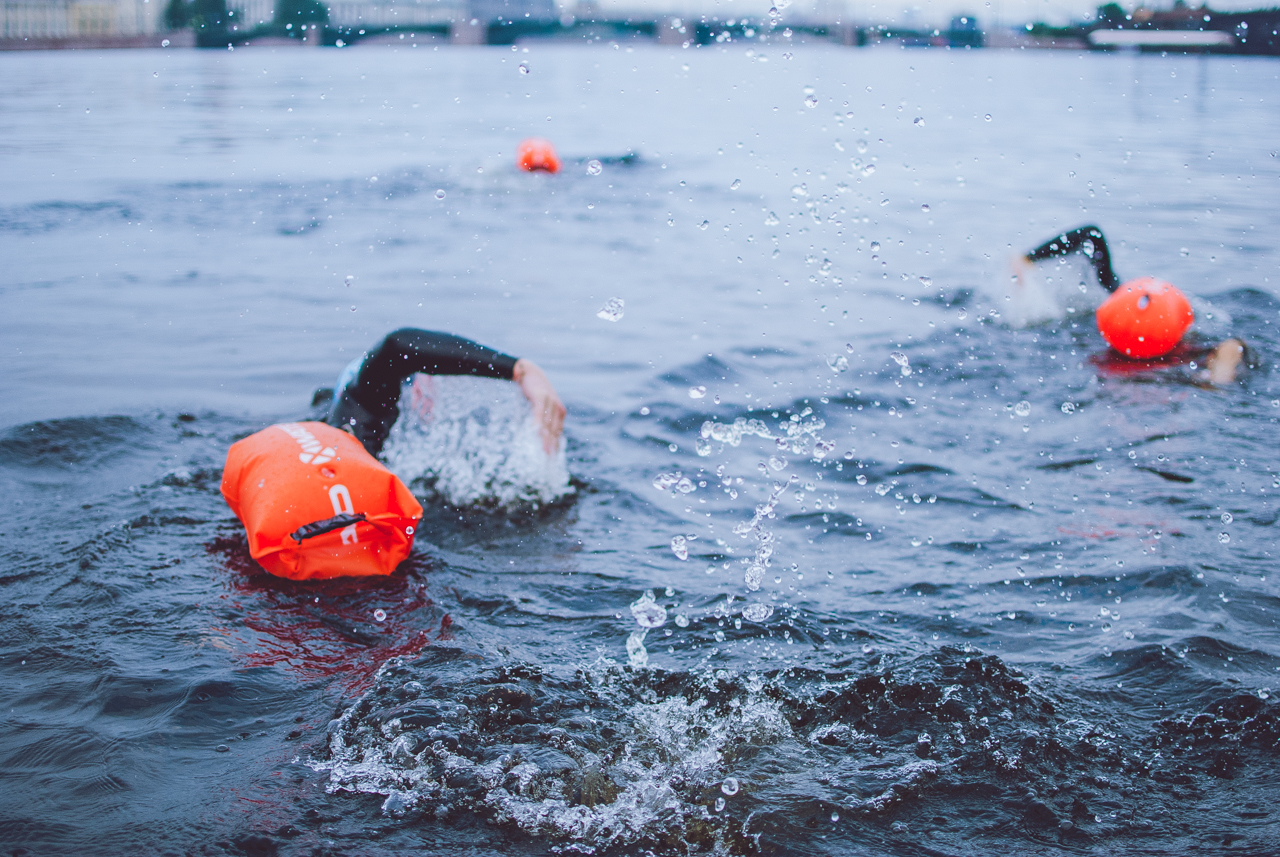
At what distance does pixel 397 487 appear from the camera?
4.57 metres

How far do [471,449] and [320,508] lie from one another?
68.7 inches

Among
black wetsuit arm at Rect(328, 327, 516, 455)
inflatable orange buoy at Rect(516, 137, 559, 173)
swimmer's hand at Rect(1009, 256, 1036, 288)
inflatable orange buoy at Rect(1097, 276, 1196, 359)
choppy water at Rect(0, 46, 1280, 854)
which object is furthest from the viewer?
inflatable orange buoy at Rect(516, 137, 559, 173)

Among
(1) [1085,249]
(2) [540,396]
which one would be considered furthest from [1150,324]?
(2) [540,396]

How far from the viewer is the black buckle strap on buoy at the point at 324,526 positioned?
4.40m

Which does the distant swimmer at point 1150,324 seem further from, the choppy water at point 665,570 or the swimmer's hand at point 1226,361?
the choppy water at point 665,570

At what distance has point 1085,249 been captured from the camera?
9.20 metres

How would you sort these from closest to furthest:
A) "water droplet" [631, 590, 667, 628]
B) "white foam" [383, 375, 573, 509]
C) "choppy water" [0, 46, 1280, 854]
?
"choppy water" [0, 46, 1280, 854]
"water droplet" [631, 590, 667, 628]
"white foam" [383, 375, 573, 509]

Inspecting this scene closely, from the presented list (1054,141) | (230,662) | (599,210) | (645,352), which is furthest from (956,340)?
(1054,141)

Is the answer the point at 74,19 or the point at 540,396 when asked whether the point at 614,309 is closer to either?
the point at 540,396

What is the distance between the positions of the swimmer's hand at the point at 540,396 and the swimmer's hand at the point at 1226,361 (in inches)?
215

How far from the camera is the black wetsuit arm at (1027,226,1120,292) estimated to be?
29.7 feet

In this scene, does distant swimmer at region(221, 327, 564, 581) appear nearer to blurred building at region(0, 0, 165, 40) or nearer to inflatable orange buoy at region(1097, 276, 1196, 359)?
inflatable orange buoy at region(1097, 276, 1196, 359)

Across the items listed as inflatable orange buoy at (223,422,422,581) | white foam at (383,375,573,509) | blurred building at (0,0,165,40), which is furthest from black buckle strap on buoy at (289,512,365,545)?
blurred building at (0,0,165,40)

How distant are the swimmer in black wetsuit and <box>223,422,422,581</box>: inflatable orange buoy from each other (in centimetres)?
66
